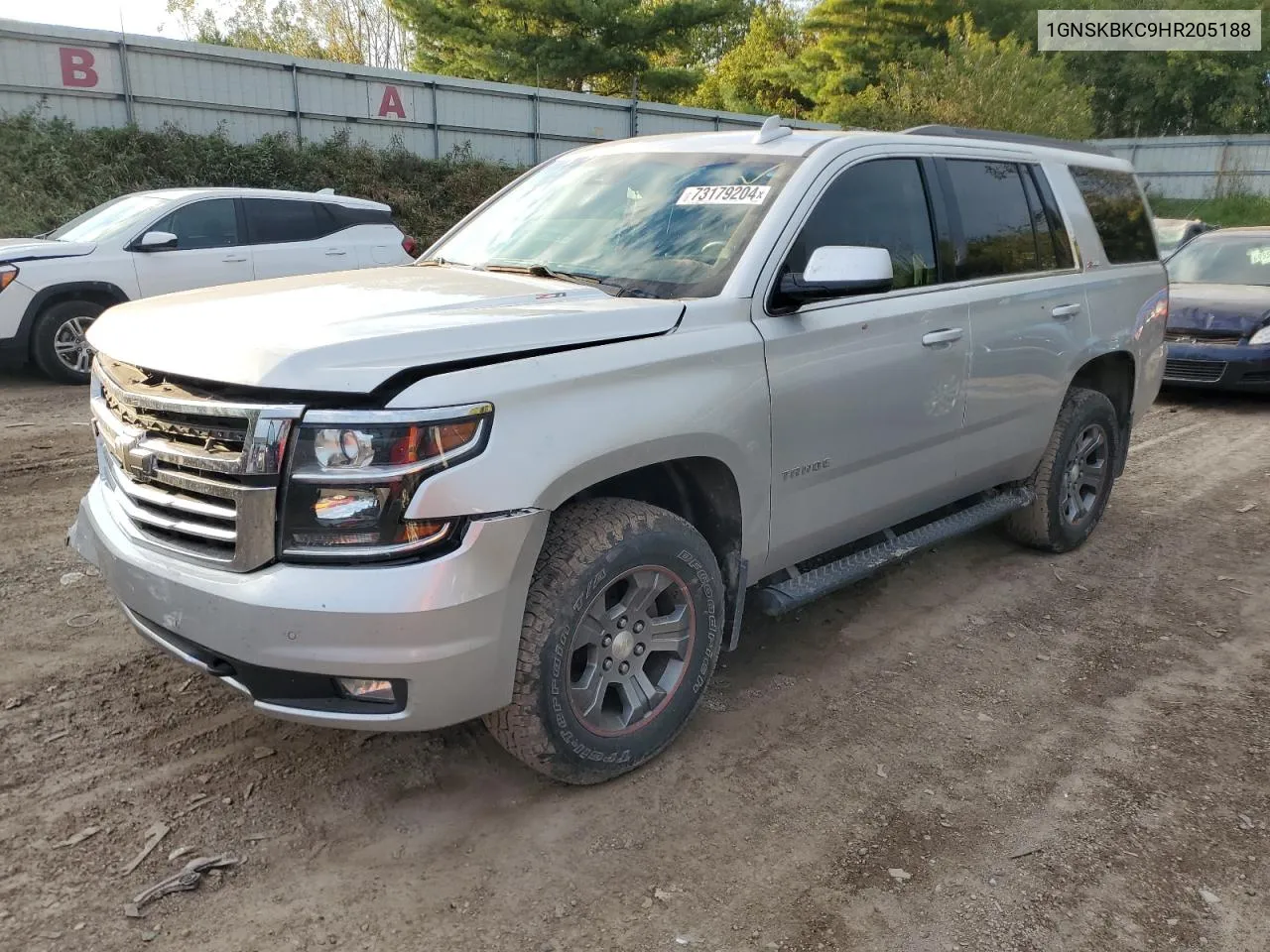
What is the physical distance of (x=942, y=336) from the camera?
13.1 ft

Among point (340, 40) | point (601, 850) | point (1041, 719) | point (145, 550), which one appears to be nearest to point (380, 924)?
point (601, 850)

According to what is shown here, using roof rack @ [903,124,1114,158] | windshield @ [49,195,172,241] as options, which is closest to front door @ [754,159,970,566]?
roof rack @ [903,124,1114,158]

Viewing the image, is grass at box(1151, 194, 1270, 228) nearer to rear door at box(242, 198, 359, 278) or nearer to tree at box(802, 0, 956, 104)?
tree at box(802, 0, 956, 104)

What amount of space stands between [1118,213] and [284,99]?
17307mm

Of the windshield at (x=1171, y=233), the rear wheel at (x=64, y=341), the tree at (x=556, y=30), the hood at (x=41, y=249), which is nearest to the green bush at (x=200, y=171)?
the hood at (x=41, y=249)

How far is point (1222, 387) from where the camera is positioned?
9.41 metres

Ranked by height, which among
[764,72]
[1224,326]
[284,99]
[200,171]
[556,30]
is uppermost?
[764,72]

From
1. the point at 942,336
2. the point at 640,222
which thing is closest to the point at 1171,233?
the point at 942,336

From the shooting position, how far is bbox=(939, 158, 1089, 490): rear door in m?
4.27

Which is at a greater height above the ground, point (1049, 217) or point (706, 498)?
point (1049, 217)

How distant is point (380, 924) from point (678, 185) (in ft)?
8.77

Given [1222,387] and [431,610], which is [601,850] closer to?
[431,610]

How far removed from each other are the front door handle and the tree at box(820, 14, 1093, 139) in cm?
2435

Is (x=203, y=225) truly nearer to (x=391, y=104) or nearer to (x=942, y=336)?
(x=942, y=336)
